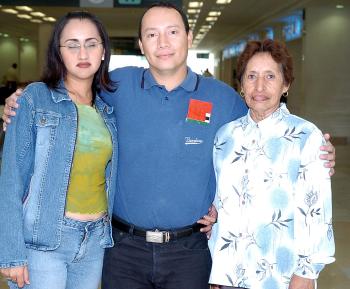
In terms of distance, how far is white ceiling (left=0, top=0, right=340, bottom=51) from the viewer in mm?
12625

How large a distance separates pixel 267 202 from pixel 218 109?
1.94 ft

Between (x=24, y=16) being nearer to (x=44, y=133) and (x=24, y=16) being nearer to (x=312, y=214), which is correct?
(x=44, y=133)

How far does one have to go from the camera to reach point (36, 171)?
1972 mm

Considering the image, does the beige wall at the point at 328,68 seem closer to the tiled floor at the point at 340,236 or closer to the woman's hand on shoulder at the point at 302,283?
the tiled floor at the point at 340,236

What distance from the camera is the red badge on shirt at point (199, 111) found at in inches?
90.7

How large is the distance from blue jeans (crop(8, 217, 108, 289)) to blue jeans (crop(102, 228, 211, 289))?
0.12 metres

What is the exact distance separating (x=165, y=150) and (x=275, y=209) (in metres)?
0.59

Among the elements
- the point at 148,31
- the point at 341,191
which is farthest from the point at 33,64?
the point at 148,31

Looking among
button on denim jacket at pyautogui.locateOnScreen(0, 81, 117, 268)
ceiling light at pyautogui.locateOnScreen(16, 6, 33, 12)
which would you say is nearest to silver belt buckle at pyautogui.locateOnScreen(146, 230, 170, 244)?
button on denim jacket at pyautogui.locateOnScreen(0, 81, 117, 268)

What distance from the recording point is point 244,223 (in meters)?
2.00

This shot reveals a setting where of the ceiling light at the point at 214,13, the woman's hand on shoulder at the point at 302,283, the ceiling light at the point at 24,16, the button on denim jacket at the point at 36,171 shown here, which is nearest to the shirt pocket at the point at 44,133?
the button on denim jacket at the point at 36,171

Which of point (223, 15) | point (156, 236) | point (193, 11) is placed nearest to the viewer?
point (156, 236)

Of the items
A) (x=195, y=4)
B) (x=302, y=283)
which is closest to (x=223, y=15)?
(x=195, y=4)

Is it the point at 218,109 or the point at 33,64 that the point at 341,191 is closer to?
the point at 218,109
